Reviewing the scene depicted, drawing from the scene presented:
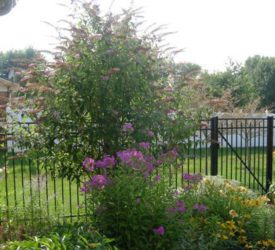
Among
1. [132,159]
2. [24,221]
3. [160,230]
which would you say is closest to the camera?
[160,230]

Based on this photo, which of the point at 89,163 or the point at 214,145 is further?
the point at 214,145

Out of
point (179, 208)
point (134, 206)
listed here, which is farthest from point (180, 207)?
point (134, 206)

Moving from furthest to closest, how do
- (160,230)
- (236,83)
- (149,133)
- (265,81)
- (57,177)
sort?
(265,81), (236,83), (57,177), (149,133), (160,230)

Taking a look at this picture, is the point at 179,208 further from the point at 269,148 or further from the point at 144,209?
the point at 269,148

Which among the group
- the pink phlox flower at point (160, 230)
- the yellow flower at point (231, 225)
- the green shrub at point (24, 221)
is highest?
the pink phlox flower at point (160, 230)

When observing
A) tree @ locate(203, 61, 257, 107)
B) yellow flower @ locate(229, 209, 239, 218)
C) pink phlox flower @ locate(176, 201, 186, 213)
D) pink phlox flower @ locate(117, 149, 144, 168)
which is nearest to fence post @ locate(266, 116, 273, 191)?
yellow flower @ locate(229, 209, 239, 218)

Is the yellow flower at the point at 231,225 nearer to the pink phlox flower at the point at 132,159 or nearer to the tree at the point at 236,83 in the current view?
the pink phlox flower at the point at 132,159

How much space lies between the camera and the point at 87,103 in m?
4.35

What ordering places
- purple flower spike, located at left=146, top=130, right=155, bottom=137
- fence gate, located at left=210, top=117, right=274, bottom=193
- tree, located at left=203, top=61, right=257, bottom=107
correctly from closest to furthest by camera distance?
purple flower spike, located at left=146, top=130, right=155, bottom=137, fence gate, located at left=210, top=117, right=274, bottom=193, tree, located at left=203, top=61, right=257, bottom=107

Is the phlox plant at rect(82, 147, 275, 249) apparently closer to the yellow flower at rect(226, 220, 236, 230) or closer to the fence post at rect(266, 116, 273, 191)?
the yellow flower at rect(226, 220, 236, 230)

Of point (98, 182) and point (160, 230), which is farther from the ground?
point (98, 182)

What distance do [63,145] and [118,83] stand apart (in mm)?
956

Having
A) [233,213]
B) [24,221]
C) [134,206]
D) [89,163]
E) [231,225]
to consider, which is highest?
[89,163]

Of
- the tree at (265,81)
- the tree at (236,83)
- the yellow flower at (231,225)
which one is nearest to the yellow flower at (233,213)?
the yellow flower at (231,225)
